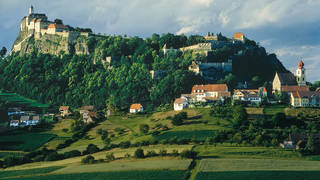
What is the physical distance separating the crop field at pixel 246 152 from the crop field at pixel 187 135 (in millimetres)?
7574

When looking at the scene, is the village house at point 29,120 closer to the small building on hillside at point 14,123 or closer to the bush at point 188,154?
the small building on hillside at point 14,123

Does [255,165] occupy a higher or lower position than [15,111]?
lower

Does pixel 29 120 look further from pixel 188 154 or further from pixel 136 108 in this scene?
pixel 188 154

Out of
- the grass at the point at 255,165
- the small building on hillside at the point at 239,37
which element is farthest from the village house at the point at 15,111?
the grass at the point at 255,165

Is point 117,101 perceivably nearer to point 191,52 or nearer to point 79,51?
point 191,52

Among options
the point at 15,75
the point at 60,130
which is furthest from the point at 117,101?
the point at 15,75

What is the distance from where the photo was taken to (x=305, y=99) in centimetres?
9831

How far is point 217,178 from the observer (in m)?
52.2

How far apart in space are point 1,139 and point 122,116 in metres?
25.2

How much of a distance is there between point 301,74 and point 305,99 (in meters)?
16.8

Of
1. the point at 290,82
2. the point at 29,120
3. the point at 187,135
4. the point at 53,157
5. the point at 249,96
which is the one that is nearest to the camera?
the point at 53,157

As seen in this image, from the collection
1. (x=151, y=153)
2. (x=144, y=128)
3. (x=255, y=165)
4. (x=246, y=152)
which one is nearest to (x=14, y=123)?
(x=144, y=128)

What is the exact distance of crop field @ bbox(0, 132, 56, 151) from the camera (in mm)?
87625

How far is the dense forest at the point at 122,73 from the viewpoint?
11975cm
